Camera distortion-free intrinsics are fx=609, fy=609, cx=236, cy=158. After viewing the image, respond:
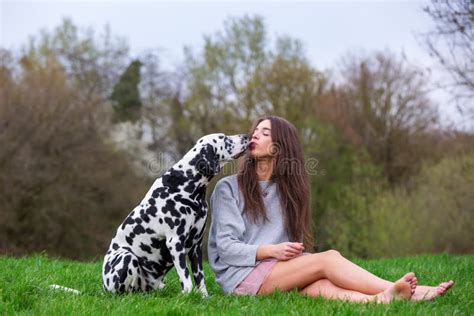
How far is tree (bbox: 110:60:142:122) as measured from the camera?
1212 inches

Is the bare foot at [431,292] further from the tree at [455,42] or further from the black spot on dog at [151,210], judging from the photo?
the tree at [455,42]

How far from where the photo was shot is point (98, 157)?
24469mm

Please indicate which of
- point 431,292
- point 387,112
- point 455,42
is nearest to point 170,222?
point 431,292

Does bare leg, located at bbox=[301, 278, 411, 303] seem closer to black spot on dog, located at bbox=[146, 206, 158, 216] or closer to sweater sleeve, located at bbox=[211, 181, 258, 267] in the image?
sweater sleeve, located at bbox=[211, 181, 258, 267]

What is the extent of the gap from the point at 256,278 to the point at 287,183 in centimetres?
93

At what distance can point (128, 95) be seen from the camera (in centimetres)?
3147

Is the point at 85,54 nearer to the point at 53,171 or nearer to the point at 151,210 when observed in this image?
the point at 53,171

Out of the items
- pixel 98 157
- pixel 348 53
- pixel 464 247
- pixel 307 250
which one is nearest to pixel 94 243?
pixel 98 157

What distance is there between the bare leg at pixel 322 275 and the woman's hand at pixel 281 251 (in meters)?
0.05

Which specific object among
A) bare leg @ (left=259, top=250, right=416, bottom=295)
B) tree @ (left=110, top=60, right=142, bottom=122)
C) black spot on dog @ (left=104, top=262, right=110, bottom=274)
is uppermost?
tree @ (left=110, top=60, right=142, bottom=122)

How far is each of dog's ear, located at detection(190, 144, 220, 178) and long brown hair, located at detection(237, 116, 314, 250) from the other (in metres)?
0.37

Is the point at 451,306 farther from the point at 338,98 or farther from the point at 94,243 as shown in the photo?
the point at 338,98

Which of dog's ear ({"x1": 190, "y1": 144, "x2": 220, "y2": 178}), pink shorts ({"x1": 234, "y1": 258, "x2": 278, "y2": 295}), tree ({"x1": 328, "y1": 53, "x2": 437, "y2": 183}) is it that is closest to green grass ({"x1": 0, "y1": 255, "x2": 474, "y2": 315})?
pink shorts ({"x1": 234, "y1": 258, "x2": 278, "y2": 295})

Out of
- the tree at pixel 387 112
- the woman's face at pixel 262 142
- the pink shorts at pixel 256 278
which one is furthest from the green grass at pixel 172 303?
the tree at pixel 387 112
